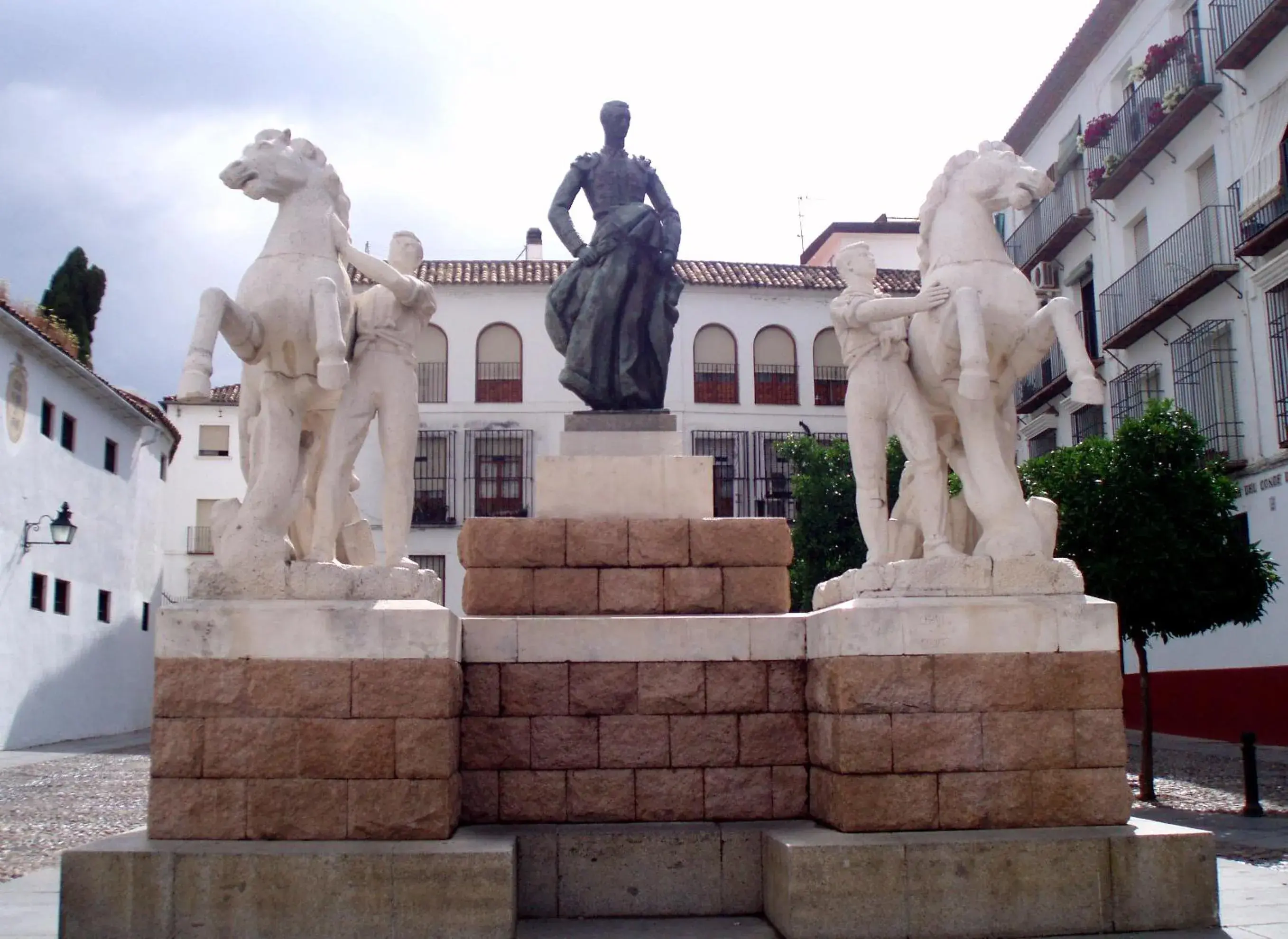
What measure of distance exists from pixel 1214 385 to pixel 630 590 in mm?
16468

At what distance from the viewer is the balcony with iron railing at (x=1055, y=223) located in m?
26.6

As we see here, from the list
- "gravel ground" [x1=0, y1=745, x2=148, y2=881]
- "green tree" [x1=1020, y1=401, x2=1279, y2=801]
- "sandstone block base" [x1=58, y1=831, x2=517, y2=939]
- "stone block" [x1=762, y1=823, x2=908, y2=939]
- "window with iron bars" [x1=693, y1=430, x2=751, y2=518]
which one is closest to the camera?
"sandstone block base" [x1=58, y1=831, x2=517, y2=939]

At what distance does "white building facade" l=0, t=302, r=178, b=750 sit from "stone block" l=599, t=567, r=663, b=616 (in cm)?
1666

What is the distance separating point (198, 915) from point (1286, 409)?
17440mm

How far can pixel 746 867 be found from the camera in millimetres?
6320

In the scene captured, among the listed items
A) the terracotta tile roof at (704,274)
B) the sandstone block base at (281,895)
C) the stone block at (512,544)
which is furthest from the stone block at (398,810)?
the terracotta tile roof at (704,274)

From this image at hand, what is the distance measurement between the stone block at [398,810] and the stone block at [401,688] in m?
0.32

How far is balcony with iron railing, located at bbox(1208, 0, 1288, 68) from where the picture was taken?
18.2 m

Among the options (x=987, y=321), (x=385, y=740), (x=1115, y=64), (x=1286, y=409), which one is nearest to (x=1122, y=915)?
(x=987, y=321)

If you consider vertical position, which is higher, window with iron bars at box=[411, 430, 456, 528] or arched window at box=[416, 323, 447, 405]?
arched window at box=[416, 323, 447, 405]

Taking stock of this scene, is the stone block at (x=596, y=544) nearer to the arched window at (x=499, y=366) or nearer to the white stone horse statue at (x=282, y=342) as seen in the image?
the white stone horse statue at (x=282, y=342)

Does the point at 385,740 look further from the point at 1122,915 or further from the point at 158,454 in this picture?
the point at 158,454

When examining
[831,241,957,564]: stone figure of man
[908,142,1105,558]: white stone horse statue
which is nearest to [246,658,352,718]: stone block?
[831,241,957,564]: stone figure of man

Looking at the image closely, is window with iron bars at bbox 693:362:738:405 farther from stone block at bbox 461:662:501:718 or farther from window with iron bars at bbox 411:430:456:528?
stone block at bbox 461:662:501:718
